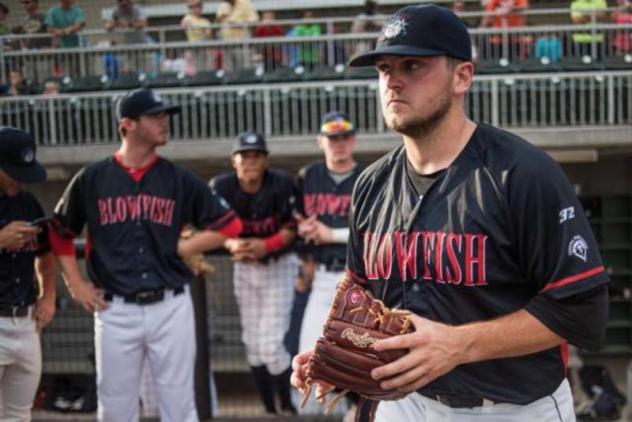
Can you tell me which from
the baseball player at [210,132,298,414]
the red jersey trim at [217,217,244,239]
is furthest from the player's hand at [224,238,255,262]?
the red jersey trim at [217,217,244,239]

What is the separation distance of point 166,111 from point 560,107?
7.84 metres

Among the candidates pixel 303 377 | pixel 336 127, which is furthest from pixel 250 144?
pixel 303 377

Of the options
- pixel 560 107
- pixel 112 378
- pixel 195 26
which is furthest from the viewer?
pixel 195 26

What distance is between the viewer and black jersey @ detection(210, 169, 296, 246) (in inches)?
226

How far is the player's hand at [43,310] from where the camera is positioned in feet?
14.3

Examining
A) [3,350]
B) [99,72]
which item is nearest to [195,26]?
[99,72]

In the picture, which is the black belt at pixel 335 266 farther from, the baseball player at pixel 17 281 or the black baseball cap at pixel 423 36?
the black baseball cap at pixel 423 36

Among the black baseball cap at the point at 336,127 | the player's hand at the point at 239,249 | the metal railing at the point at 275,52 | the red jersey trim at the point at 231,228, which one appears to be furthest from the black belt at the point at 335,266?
the metal railing at the point at 275,52

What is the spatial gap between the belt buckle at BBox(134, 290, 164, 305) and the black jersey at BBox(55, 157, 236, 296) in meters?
0.03

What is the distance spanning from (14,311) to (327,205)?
2203 mm

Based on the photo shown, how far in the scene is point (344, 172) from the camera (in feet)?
18.8

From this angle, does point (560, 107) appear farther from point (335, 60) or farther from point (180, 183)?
point (180, 183)

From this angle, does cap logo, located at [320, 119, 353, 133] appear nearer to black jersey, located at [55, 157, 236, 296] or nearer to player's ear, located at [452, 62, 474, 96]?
black jersey, located at [55, 157, 236, 296]

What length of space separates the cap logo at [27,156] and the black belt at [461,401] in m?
2.55
